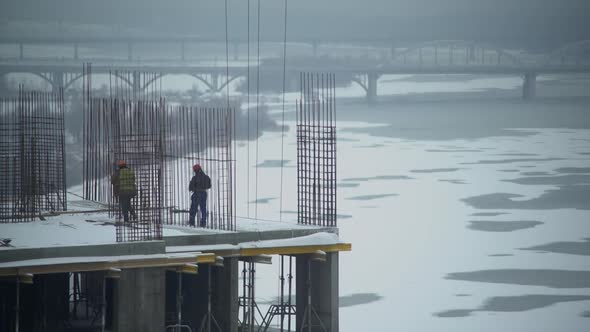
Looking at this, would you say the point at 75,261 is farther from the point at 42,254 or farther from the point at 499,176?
the point at 499,176

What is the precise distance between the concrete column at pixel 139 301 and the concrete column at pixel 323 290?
4.68m

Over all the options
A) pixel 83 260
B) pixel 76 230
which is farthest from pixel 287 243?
pixel 83 260

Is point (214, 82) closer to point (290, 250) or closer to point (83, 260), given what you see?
point (290, 250)

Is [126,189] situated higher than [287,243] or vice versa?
[126,189]

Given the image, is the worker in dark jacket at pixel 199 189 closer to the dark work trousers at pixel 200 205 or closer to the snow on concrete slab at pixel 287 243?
the dark work trousers at pixel 200 205

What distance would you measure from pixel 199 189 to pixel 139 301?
5756 mm

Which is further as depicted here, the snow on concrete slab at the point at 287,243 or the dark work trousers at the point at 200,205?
the dark work trousers at the point at 200,205

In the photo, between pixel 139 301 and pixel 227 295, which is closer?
pixel 139 301

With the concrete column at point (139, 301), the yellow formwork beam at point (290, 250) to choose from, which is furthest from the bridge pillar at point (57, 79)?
the concrete column at point (139, 301)

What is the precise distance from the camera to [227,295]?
33.5m

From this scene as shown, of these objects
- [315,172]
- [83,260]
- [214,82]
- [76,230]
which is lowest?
[83,260]

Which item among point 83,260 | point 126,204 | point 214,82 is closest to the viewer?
point 83,260

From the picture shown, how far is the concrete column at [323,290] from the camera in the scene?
34.2 meters

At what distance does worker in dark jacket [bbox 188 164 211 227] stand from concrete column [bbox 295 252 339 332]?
9.28 feet
